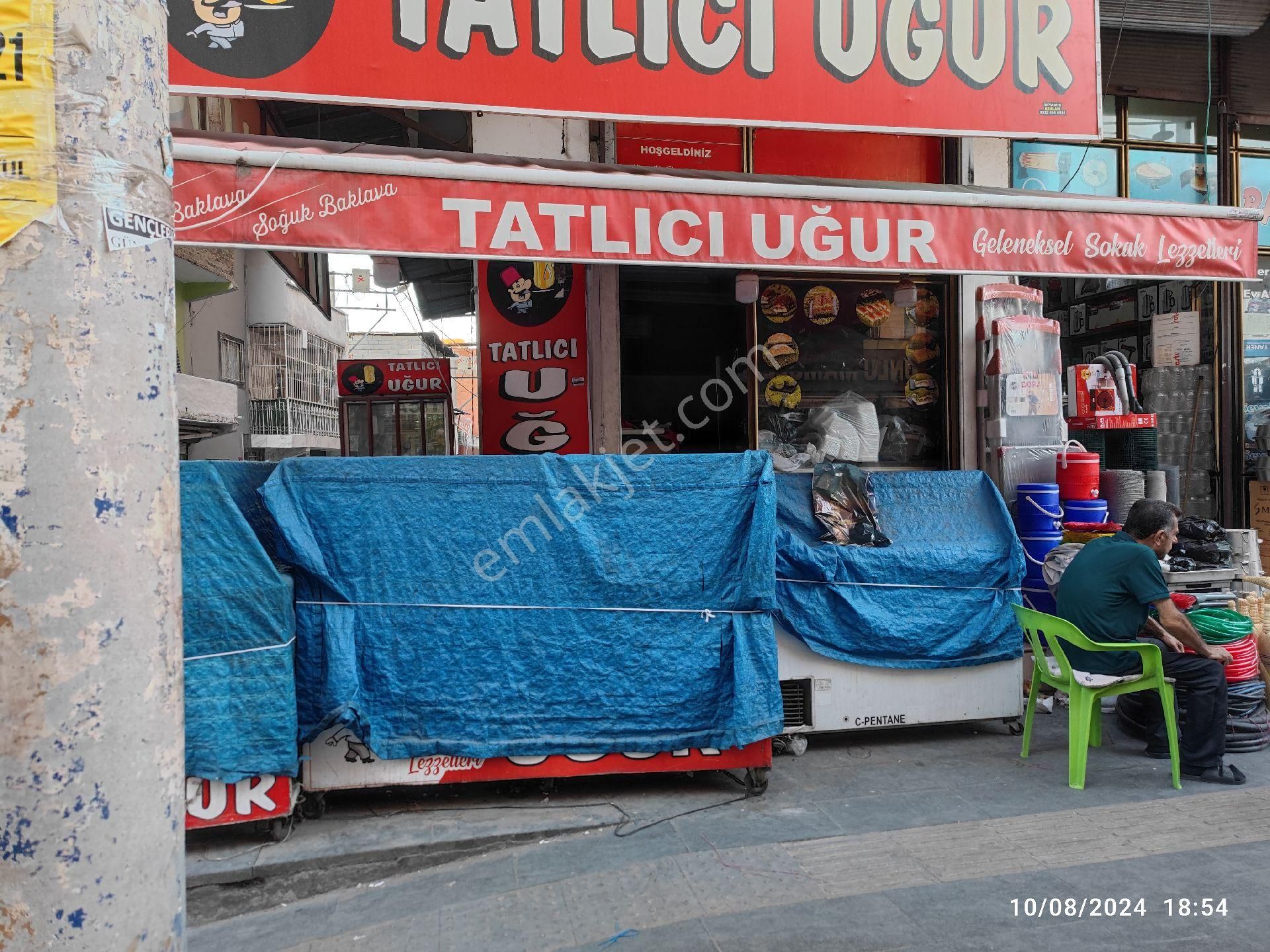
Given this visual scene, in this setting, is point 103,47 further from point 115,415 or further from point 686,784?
point 686,784

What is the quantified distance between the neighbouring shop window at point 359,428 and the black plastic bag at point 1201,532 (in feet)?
41.3

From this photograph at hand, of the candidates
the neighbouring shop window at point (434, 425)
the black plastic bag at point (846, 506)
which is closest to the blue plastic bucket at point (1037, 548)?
the black plastic bag at point (846, 506)

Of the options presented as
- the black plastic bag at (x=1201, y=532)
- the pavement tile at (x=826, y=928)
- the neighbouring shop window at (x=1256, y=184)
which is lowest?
the pavement tile at (x=826, y=928)

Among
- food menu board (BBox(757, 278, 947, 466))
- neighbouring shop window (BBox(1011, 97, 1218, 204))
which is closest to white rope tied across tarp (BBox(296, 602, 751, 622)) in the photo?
food menu board (BBox(757, 278, 947, 466))

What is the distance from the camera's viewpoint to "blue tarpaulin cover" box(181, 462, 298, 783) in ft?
14.0

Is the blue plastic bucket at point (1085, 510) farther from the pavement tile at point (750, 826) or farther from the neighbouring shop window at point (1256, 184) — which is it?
the neighbouring shop window at point (1256, 184)

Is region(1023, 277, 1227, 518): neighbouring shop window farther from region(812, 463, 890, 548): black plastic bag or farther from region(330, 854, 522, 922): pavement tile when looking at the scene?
region(330, 854, 522, 922): pavement tile

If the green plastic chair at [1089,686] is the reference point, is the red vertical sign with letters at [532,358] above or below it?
above

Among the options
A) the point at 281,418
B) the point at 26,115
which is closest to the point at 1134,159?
the point at 26,115

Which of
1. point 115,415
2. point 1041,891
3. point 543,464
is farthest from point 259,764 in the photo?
point 1041,891

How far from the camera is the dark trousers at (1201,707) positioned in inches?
199

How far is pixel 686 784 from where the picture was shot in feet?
16.6

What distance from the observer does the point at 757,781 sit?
491cm

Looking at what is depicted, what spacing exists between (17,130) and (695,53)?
504 cm
